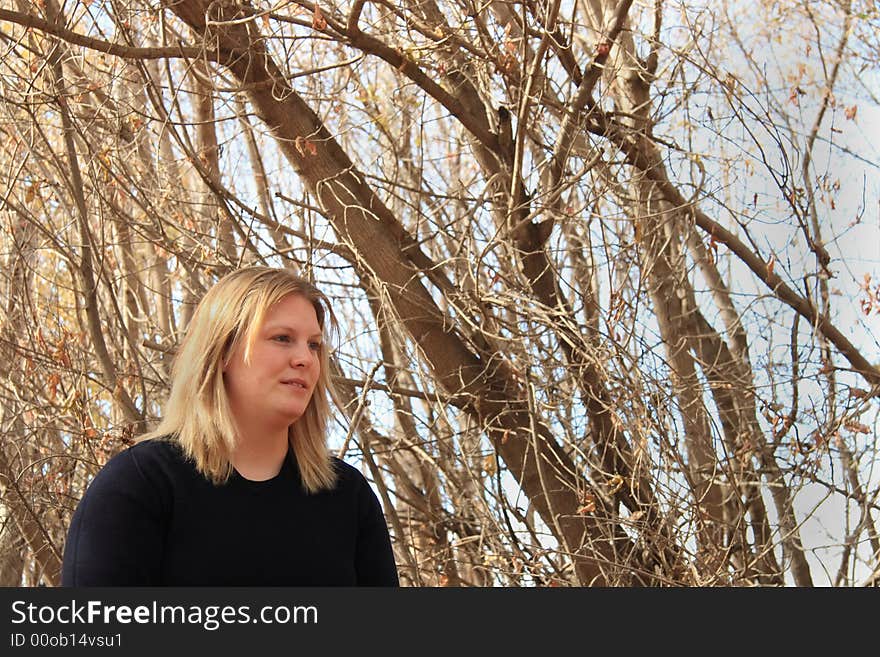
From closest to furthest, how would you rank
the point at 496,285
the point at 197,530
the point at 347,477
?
the point at 197,530, the point at 347,477, the point at 496,285

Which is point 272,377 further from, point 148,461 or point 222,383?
point 148,461

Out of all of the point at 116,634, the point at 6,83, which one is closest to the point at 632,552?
the point at 116,634

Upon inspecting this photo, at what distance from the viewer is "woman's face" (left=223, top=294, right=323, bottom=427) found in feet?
7.80

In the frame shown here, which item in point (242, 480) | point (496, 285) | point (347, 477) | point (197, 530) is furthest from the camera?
point (496, 285)

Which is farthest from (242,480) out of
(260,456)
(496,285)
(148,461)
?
(496,285)

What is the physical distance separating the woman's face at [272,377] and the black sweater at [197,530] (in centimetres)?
12

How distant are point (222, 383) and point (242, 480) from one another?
0.23 meters

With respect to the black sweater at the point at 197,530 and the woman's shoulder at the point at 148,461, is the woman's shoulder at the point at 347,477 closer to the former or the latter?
the black sweater at the point at 197,530

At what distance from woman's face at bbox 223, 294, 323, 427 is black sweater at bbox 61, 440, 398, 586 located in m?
0.12

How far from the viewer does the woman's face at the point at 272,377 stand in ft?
7.80

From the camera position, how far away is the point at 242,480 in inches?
90.7

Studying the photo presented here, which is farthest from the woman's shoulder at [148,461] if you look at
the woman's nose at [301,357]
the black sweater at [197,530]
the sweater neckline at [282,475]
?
the woman's nose at [301,357]

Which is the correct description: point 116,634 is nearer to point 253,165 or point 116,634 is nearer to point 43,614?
point 43,614

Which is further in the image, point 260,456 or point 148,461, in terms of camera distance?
point 260,456
